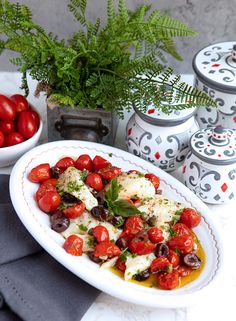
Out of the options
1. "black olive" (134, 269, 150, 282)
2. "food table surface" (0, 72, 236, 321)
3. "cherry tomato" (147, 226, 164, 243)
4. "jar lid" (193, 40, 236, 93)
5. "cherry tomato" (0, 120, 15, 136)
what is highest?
"jar lid" (193, 40, 236, 93)

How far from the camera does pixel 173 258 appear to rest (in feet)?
4.06

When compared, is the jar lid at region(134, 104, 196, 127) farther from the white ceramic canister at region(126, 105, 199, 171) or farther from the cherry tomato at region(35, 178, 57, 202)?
the cherry tomato at region(35, 178, 57, 202)

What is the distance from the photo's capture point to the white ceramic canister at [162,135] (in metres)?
1.44

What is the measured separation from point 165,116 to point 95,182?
0.22 m

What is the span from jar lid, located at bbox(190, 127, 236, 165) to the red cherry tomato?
17 centimetres

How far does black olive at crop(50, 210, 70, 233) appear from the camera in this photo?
50.5 inches

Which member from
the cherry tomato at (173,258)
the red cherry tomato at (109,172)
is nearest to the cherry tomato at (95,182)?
the red cherry tomato at (109,172)

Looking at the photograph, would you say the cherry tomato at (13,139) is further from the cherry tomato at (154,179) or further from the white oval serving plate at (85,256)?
the cherry tomato at (154,179)

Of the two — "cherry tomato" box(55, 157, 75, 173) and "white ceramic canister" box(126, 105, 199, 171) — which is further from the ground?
"white ceramic canister" box(126, 105, 199, 171)

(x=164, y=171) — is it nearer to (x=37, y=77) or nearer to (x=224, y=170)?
(x=224, y=170)

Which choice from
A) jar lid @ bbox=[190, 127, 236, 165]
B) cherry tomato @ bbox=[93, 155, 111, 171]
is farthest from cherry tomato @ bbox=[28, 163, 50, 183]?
jar lid @ bbox=[190, 127, 236, 165]

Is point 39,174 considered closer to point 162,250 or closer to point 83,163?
point 83,163

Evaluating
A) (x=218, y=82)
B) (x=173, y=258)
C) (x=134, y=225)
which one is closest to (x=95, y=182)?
(x=134, y=225)

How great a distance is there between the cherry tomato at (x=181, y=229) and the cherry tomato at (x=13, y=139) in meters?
0.43
